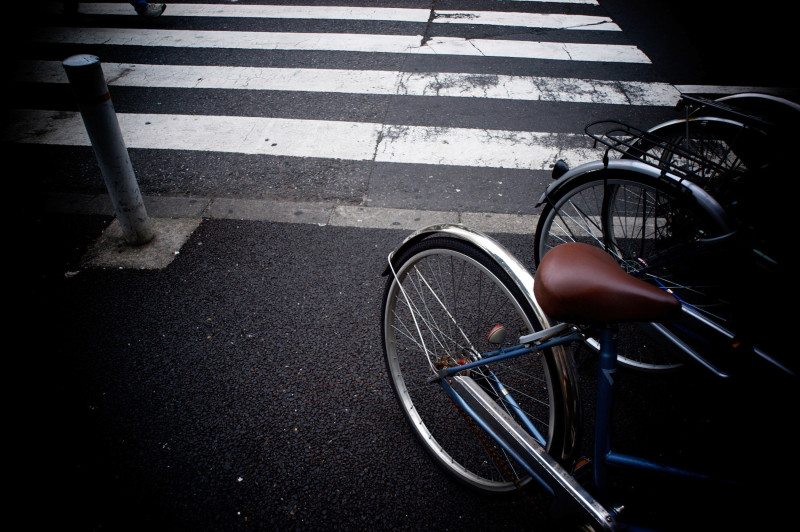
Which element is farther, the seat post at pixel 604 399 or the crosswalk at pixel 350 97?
the crosswalk at pixel 350 97

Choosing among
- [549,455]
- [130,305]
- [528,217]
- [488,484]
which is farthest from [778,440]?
[130,305]

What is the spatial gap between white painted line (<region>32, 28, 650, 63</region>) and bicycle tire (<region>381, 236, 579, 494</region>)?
4.43 meters

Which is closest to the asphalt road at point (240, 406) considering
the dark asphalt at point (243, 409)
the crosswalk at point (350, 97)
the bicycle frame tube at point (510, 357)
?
the dark asphalt at point (243, 409)

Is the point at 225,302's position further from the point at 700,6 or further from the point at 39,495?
the point at 700,6

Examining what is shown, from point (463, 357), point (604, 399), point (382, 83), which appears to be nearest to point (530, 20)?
point (382, 83)

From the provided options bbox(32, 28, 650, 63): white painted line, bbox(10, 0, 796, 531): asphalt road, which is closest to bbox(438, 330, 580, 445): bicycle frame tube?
bbox(10, 0, 796, 531): asphalt road

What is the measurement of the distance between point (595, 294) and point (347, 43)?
6.03 metres

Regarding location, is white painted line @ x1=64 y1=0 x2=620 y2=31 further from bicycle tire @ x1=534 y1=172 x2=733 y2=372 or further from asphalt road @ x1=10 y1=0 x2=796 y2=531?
bicycle tire @ x1=534 y1=172 x2=733 y2=372

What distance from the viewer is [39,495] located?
6.88ft

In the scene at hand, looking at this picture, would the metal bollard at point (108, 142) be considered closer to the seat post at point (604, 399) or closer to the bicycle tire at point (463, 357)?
the bicycle tire at point (463, 357)

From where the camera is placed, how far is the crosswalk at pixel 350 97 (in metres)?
4.20

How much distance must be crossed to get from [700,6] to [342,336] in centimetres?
837

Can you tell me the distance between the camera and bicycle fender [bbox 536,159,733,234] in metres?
1.93

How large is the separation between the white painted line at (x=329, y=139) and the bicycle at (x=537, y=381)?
2263mm
